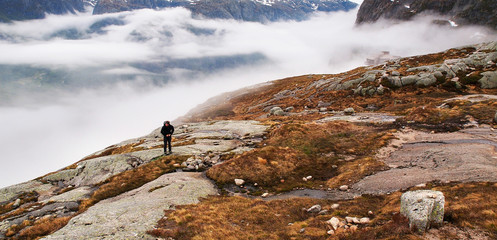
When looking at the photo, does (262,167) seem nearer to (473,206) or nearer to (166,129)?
(166,129)

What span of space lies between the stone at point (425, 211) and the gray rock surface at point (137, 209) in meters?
16.6

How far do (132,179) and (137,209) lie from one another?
40.1 ft

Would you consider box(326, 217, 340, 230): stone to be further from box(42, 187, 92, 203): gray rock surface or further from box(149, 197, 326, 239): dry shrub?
box(42, 187, 92, 203): gray rock surface

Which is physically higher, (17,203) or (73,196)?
(73,196)

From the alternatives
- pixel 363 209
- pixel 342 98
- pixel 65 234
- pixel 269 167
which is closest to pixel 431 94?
pixel 342 98

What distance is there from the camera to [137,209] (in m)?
21.8

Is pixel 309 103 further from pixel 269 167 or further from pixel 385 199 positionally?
pixel 385 199

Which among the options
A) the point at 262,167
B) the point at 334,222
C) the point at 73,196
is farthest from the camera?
the point at 262,167

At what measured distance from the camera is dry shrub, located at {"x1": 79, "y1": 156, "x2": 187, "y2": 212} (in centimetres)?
2858

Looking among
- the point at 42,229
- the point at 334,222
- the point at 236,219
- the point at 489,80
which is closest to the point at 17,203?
the point at 42,229

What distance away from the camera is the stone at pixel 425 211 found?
13461mm

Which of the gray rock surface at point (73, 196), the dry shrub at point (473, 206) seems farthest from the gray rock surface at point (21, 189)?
the dry shrub at point (473, 206)

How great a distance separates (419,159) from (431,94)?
59.3m

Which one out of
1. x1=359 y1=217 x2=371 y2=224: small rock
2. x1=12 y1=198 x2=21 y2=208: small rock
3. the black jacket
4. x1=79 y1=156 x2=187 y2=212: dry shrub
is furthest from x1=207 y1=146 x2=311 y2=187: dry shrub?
x1=12 y1=198 x2=21 y2=208: small rock
